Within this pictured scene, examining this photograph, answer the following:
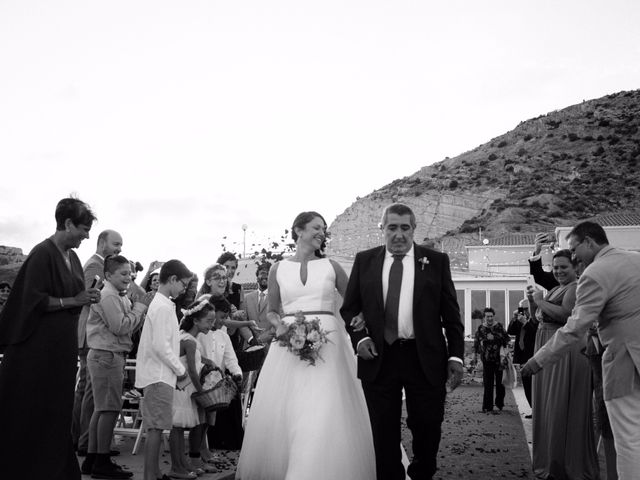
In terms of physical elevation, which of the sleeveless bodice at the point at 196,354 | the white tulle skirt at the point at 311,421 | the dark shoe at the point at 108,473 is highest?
the sleeveless bodice at the point at 196,354

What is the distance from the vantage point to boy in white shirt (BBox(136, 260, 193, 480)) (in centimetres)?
586

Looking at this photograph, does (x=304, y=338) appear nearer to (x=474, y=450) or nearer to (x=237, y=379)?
(x=237, y=379)

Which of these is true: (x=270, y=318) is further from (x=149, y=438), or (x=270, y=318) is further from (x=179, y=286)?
(x=149, y=438)

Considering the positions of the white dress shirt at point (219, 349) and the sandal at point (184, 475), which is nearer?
the sandal at point (184, 475)

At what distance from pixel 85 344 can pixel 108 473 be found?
6.02 feet

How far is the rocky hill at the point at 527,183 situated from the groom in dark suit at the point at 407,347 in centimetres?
8914

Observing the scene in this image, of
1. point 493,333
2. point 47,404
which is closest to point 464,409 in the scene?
point 493,333

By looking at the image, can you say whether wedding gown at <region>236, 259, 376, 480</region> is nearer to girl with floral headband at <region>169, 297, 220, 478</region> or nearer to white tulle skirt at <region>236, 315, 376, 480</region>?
white tulle skirt at <region>236, 315, 376, 480</region>

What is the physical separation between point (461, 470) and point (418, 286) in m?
3.17

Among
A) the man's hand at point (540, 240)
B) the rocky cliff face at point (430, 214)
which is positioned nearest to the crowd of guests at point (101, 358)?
the man's hand at point (540, 240)

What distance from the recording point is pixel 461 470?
25.0 feet

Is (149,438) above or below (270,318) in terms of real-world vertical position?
below

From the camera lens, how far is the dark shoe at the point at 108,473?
6.29 metres

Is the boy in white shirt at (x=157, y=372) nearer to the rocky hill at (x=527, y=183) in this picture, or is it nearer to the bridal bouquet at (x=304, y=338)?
the bridal bouquet at (x=304, y=338)
